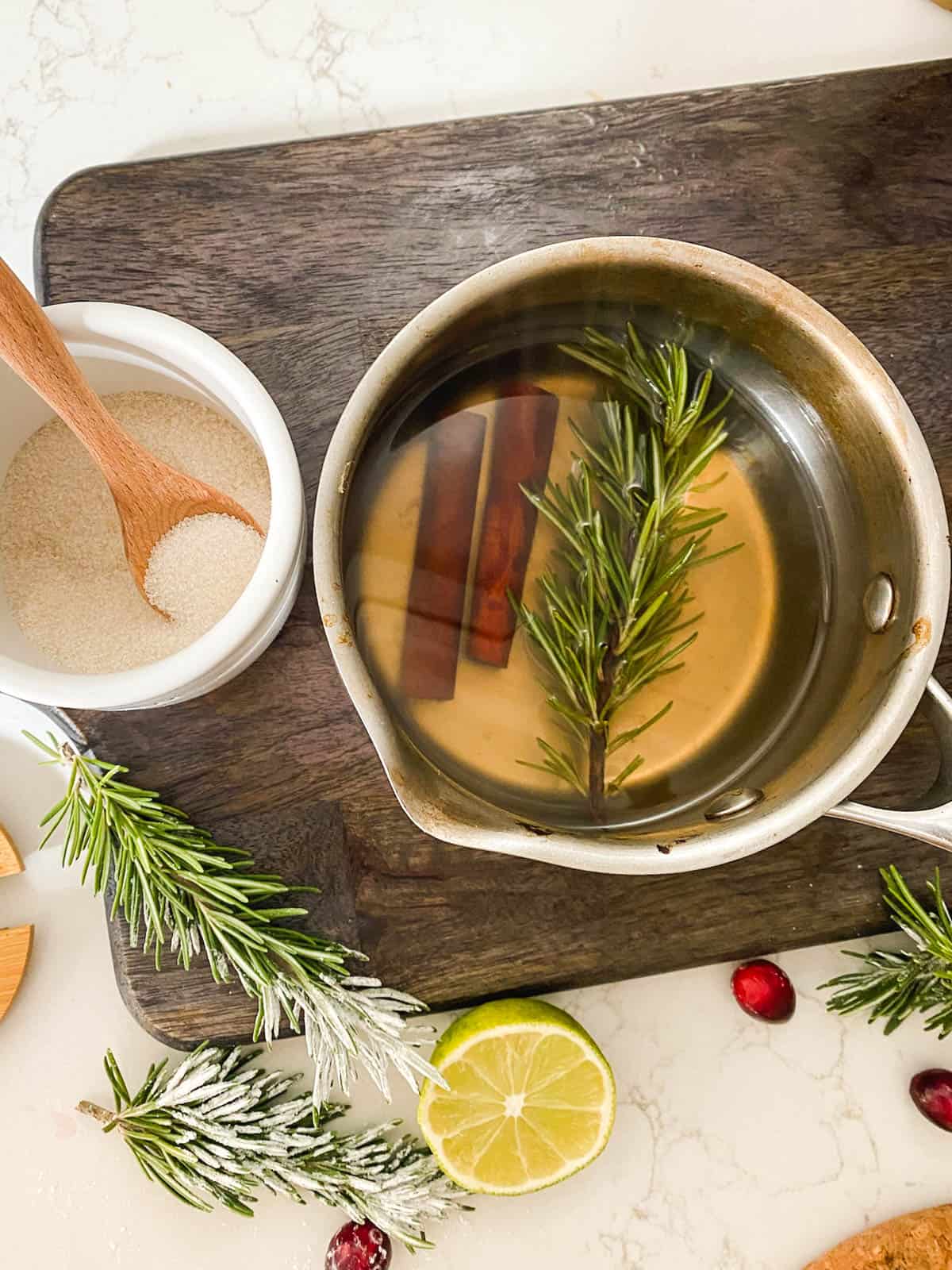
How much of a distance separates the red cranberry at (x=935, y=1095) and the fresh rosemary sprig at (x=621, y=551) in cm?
37

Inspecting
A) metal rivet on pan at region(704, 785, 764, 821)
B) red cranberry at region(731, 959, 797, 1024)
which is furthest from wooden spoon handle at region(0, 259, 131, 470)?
red cranberry at region(731, 959, 797, 1024)

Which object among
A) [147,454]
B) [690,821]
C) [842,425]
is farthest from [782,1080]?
[147,454]

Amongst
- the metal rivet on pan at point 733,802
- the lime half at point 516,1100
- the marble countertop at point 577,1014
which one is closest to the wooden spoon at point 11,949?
the marble countertop at point 577,1014

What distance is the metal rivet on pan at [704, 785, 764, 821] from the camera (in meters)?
0.61

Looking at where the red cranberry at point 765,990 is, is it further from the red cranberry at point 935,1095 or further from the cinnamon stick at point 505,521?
the cinnamon stick at point 505,521

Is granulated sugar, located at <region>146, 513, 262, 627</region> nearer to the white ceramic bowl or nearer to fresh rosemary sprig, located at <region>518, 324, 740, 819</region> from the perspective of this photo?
the white ceramic bowl

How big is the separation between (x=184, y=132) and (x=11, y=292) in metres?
0.38

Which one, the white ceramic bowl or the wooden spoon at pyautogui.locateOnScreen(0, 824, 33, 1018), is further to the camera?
the wooden spoon at pyautogui.locateOnScreen(0, 824, 33, 1018)

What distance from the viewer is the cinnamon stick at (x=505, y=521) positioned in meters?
0.69

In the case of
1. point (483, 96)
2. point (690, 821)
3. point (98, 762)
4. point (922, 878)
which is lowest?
point (922, 878)

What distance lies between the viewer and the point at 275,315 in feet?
2.35

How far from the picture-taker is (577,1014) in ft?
2.58

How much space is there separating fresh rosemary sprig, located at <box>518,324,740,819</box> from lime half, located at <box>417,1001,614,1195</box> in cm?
17

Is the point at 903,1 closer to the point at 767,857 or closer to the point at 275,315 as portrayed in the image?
the point at 275,315
